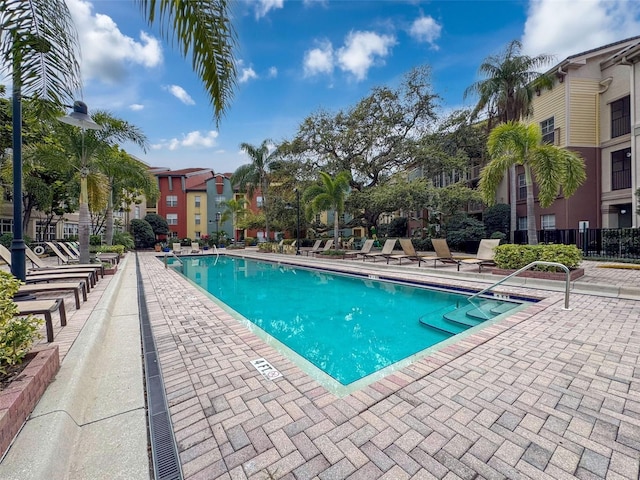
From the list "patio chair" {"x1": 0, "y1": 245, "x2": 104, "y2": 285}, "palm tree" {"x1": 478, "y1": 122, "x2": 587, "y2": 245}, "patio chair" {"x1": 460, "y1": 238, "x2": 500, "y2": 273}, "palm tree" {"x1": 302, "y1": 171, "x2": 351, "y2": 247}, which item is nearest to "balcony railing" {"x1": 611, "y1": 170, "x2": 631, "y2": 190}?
"palm tree" {"x1": 478, "y1": 122, "x2": 587, "y2": 245}

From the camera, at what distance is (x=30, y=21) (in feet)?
11.4

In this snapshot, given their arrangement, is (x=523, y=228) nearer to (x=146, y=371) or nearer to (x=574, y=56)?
(x=574, y=56)

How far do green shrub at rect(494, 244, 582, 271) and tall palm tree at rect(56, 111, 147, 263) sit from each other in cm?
1380

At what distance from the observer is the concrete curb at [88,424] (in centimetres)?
178

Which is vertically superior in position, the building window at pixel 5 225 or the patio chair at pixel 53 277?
the building window at pixel 5 225

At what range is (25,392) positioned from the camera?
208cm

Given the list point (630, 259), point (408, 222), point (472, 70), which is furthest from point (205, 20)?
point (408, 222)

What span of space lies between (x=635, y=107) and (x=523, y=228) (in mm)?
7559

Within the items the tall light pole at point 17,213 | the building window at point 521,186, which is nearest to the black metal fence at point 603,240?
the building window at point 521,186

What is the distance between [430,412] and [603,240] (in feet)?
52.0

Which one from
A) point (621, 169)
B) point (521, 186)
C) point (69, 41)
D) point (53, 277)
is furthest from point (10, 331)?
point (521, 186)

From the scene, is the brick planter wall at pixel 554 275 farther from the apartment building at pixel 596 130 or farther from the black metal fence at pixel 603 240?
the apartment building at pixel 596 130

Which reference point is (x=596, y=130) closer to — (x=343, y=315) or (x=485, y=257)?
(x=485, y=257)

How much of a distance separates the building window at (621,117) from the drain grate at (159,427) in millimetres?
22291
